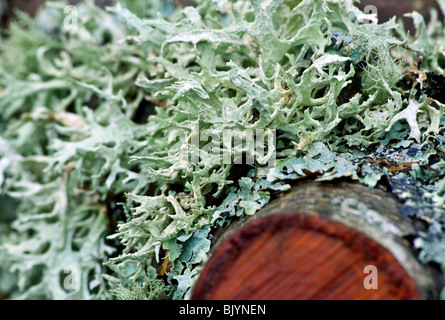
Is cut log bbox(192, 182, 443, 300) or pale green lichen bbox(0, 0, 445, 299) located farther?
pale green lichen bbox(0, 0, 445, 299)

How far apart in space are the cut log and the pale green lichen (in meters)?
0.05

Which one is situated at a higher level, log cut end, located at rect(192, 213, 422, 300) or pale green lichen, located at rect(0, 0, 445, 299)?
pale green lichen, located at rect(0, 0, 445, 299)

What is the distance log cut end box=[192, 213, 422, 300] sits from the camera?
78 centimetres

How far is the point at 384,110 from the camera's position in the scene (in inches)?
46.1

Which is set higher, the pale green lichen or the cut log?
the pale green lichen

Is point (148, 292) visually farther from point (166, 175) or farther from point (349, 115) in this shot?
point (349, 115)

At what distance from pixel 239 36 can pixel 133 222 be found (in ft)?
1.97

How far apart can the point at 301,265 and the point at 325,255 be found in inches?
2.0

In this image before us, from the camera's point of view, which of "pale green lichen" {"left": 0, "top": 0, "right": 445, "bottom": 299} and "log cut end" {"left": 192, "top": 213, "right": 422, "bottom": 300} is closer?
"log cut end" {"left": 192, "top": 213, "right": 422, "bottom": 300}

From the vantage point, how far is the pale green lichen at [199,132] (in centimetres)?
105

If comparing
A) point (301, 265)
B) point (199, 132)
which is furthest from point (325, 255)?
point (199, 132)

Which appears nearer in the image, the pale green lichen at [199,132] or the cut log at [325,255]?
the cut log at [325,255]

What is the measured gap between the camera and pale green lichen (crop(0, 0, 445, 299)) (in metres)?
1.05

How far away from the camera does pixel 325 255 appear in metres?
0.82
